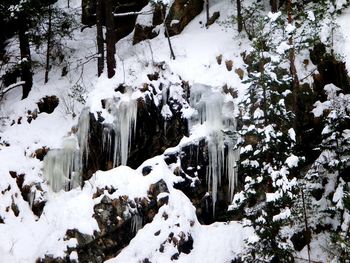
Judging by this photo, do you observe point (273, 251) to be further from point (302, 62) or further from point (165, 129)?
point (302, 62)

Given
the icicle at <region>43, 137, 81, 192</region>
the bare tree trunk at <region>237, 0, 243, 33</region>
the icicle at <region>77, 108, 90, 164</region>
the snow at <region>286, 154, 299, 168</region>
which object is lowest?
the icicle at <region>43, 137, 81, 192</region>

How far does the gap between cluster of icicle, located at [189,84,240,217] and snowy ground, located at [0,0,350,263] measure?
67 centimetres

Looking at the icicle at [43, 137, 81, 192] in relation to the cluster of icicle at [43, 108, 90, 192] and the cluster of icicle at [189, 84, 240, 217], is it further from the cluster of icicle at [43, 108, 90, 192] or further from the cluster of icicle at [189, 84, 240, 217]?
the cluster of icicle at [189, 84, 240, 217]

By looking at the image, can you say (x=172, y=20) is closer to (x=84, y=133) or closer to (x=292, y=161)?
(x=84, y=133)

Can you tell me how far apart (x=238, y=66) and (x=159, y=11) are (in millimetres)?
5783

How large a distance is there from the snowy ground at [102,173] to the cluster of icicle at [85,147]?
1.21ft

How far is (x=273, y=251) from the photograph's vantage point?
36.3ft

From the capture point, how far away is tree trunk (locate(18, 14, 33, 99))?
1769cm

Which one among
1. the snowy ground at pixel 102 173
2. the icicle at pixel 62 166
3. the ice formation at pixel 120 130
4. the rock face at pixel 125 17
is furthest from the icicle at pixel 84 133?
the rock face at pixel 125 17

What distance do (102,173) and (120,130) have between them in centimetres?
176

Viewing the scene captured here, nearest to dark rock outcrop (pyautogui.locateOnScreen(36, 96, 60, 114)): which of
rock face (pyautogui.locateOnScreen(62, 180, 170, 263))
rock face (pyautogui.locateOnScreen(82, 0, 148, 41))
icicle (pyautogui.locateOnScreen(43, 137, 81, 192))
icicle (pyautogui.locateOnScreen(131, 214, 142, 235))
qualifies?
icicle (pyautogui.locateOnScreen(43, 137, 81, 192))

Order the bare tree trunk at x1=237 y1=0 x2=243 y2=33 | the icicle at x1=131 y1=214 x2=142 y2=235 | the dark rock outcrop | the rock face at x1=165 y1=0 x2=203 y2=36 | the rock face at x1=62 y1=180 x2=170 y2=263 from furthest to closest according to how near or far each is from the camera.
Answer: the rock face at x1=165 y1=0 x2=203 y2=36
the bare tree trunk at x1=237 y1=0 x2=243 y2=33
the dark rock outcrop
the icicle at x1=131 y1=214 x2=142 y2=235
the rock face at x1=62 y1=180 x2=170 y2=263

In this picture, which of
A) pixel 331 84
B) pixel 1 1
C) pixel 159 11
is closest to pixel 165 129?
pixel 331 84

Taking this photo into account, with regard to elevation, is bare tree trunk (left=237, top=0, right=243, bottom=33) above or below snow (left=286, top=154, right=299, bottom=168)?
above
